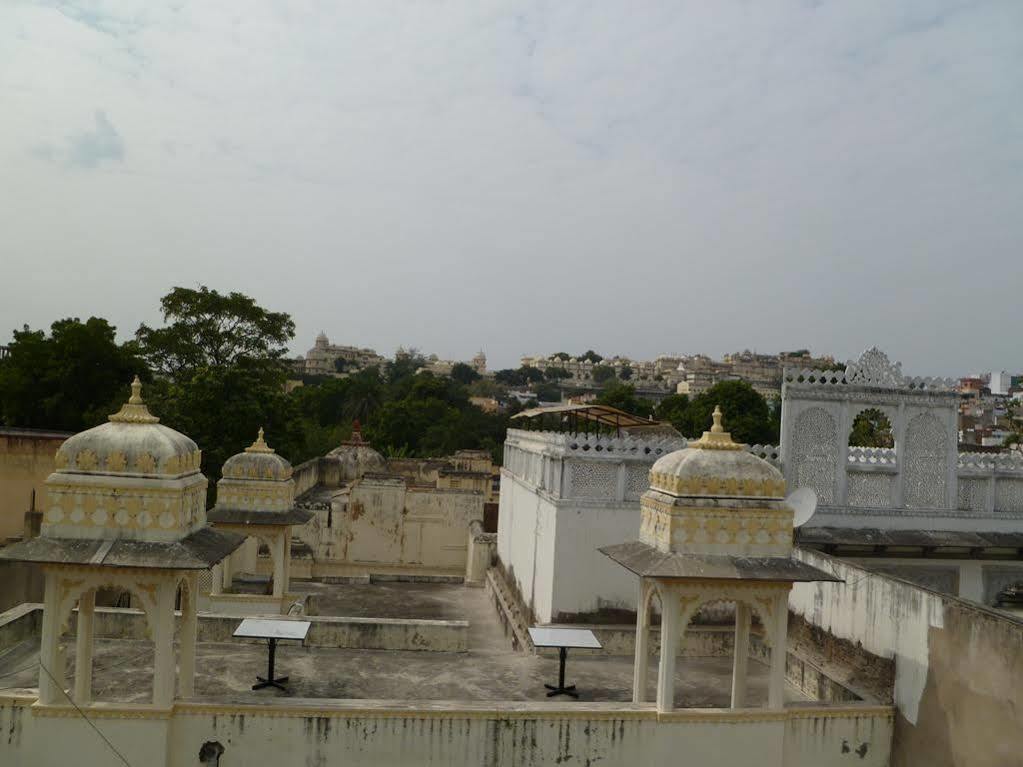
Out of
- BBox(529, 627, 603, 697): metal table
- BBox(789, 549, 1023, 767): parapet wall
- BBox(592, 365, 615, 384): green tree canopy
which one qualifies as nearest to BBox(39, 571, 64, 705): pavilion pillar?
BBox(529, 627, 603, 697): metal table

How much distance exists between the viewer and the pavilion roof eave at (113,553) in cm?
852

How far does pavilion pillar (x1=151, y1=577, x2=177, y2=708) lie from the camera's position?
888 cm

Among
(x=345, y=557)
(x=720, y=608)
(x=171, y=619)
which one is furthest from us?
(x=345, y=557)

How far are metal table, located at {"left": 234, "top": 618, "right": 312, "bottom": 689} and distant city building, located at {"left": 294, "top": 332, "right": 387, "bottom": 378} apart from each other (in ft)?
499

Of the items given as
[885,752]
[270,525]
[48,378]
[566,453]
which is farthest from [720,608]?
[48,378]

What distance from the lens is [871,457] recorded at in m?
18.0

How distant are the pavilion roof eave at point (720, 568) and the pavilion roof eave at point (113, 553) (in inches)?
179

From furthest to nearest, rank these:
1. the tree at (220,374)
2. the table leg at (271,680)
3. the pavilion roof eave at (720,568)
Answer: the tree at (220,374) → the table leg at (271,680) → the pavilion roof eave at (720,568)

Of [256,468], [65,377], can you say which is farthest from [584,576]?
[65,377]

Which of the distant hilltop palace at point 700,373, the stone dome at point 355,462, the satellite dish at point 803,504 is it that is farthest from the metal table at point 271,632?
the distant hilltop palace at point 700,373

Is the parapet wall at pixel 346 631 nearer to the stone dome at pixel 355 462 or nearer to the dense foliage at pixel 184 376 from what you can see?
the dense foliage at pixel 184 376

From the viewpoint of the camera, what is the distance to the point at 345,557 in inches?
1069

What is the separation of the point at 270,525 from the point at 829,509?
10.9 meters

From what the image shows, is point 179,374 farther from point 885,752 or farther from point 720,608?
point 885,752
